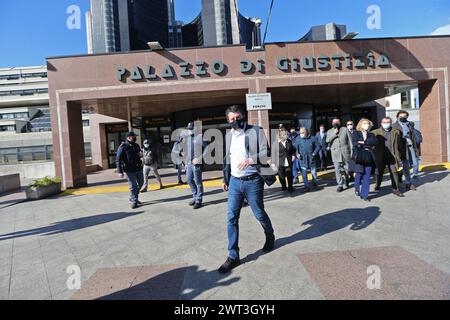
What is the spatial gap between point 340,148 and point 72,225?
6.12 metres

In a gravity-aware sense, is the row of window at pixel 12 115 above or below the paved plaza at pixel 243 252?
above

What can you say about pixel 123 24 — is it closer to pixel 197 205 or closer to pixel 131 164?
pixel 131 164

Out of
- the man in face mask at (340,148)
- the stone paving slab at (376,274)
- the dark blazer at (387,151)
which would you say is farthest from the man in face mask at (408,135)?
the stone paving slab at (376,274)

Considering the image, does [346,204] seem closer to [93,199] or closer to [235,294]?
[235,294]

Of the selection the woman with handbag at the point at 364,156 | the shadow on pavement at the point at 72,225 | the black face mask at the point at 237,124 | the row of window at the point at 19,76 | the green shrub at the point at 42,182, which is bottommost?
the shadow on pavement at the point at 72,225

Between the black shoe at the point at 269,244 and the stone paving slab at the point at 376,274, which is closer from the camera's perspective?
the stone paving slab at the point at 376,274

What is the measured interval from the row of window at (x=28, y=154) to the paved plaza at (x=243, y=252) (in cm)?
2454

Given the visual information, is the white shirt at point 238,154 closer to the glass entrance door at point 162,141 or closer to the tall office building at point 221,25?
the glass entrance door at point 162,141

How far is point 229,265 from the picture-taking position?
9.82 ft

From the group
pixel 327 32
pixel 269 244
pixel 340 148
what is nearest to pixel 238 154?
pixel 269 244

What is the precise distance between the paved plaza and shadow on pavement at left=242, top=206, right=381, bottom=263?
0.05 feet

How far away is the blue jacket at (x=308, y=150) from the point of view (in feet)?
23.2

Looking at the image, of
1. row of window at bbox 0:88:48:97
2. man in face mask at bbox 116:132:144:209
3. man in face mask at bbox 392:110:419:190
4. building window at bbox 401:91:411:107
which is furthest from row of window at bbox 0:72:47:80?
man in face mask at bbox 392:110:419:190

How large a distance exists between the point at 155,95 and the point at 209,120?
462cm
